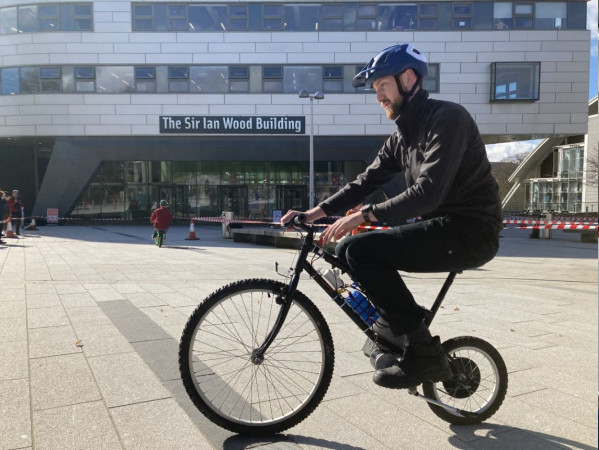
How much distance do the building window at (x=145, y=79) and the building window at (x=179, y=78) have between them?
90 centimetres

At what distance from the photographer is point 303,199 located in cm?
3103

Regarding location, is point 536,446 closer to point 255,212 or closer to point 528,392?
point 528,392

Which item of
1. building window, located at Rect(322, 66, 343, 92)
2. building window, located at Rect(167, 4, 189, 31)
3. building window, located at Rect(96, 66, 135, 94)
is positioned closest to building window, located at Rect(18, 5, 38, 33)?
building window, located at Rect(96, 66, 135, 94)

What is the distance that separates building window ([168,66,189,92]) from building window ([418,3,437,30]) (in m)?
12.7

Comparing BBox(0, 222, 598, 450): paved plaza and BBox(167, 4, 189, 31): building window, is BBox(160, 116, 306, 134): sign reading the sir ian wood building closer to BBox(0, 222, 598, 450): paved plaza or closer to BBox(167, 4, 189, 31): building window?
BBox(167, 4, 189, 31): building window

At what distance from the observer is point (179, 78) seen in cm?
2542

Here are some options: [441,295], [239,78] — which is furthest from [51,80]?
[441,295]

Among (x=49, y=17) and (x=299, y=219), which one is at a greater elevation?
(x=49, y=17)

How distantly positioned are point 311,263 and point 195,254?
406 inches

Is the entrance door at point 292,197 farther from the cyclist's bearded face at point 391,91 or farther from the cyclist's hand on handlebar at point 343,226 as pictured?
the cyclist's hand on handlebar at point 343,226

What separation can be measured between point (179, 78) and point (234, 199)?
8644 mm

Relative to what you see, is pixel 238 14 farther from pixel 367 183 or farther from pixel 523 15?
pixel 367 183

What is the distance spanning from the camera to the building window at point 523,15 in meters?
24.8

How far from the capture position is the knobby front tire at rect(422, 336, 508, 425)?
2.69m
